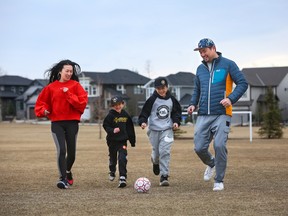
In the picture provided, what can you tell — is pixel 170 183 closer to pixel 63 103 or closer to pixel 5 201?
pixel 63 103

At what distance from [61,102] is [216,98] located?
237cm

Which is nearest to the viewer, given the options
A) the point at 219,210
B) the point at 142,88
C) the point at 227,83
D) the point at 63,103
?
the point at 219,210

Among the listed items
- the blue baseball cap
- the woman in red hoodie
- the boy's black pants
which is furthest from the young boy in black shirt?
the blue baseball cap

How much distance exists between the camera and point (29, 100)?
93438 mm

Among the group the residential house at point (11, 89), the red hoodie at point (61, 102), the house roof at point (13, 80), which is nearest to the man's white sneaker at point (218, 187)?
the red hoodie at point (61, 102)

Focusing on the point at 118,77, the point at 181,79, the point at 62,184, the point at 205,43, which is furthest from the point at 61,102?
the point at 118,77

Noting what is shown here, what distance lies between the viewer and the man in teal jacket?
763 centimetres

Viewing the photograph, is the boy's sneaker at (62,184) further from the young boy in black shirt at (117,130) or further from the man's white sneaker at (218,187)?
the man's white sneaker at (218,187)

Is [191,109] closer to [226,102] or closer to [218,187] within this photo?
[226,102]

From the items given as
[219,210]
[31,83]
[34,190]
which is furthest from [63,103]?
[31,83]

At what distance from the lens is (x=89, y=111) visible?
262 ft

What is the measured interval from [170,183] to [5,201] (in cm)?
290

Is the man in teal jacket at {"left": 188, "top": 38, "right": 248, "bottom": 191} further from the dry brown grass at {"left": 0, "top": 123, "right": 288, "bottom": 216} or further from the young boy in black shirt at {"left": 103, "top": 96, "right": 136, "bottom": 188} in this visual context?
the young boy in black shirt at {"left": 103, "top": 96, "right": 136, "bottom": 188}

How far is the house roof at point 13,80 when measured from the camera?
10136 centimetres
